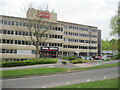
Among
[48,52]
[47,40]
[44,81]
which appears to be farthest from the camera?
[48,52]

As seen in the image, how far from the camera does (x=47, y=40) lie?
125 feet

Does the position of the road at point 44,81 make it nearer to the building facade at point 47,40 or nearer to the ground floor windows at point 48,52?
the building facade at point 47,40

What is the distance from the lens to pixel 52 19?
40312 mm

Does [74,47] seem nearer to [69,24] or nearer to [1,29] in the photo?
[69,24]

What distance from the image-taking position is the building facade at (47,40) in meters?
32.8

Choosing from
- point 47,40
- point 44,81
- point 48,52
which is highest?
point 47,40

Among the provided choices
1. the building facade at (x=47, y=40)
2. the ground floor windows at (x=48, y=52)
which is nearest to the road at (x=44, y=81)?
the building facade at (x=47, y=40)

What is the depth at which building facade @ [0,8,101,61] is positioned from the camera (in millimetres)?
32844

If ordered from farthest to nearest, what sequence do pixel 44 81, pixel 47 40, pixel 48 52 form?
pixel 48 52, pixel 47 40, pixel 44 81

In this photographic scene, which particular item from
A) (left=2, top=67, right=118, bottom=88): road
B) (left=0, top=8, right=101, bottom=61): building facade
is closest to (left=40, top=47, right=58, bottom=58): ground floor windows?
(left=0, top=8, right=101, bottom=61): building facade

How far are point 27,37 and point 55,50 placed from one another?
35.5ft

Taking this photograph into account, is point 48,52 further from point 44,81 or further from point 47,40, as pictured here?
point 44,81

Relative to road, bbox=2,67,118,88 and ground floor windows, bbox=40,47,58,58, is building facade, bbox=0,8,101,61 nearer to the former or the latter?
ground floor windows, bbox=40,47,58,58

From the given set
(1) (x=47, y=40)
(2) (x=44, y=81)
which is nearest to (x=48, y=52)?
(1) (x=47, y=40)
